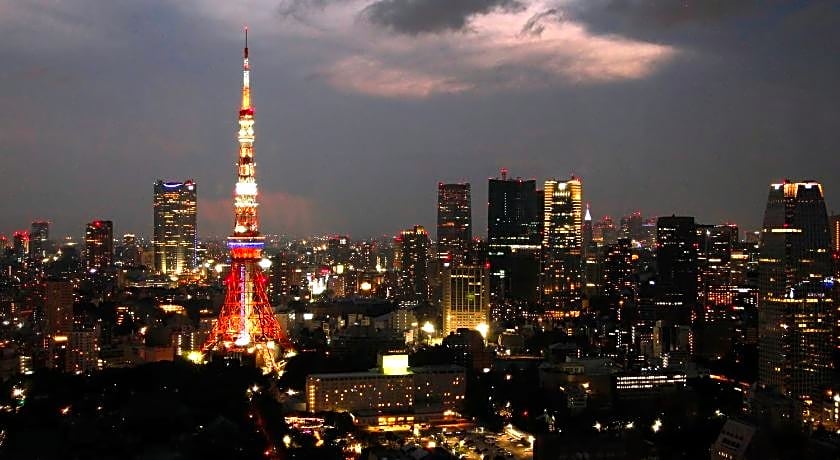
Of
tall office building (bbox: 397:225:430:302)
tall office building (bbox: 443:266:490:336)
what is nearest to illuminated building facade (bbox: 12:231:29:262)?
tall office building (bbox: 397:225:430:302)

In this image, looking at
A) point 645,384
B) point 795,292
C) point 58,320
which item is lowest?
point 645,384

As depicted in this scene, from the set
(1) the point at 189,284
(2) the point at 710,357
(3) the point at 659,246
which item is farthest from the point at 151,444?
(1) the point at 189,284

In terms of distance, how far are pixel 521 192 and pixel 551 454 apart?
26.1 meters

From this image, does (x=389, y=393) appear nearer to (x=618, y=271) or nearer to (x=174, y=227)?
(x=618, y=271)

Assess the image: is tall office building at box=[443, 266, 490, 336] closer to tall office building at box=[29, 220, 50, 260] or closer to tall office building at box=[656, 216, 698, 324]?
tall office building at box=[656, 216, 698, 324]

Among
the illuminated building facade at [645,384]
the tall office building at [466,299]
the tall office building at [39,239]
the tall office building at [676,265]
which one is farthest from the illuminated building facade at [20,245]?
the illuminated building facade at [645,384]

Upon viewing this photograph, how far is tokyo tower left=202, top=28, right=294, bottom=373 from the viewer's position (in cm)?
1805

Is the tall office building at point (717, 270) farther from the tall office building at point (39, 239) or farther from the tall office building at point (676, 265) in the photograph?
the tall office building at point (39, 239)

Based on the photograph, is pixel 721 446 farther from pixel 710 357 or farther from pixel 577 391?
pixel 710 357

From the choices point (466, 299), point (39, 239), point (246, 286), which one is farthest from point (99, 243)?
point (246, 286)

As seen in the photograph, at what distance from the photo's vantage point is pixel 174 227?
40656 mm

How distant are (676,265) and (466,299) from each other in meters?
5.69

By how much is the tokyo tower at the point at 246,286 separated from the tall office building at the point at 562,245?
39.7 ft

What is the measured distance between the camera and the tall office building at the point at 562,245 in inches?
1185
